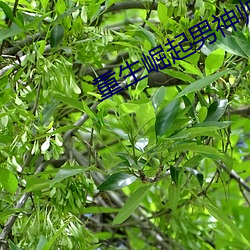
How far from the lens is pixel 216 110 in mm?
840

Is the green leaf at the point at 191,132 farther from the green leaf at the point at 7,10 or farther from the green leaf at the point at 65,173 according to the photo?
the green leaf at the point at 7,10

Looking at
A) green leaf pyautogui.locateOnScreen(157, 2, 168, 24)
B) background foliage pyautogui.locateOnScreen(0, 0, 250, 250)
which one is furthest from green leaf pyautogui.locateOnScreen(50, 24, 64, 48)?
green leaf pyautogui.locateOnScreen(157, 2, 168, 24)

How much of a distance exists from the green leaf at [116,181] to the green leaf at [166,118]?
0.25 ft

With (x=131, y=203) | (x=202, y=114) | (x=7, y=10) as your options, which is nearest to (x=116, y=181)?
(x=131, y=203)

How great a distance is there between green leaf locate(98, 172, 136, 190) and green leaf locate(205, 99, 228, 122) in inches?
5.2

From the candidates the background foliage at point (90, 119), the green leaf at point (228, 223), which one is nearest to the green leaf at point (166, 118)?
the background foliage at point (90, 119)

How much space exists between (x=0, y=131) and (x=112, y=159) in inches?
5.7

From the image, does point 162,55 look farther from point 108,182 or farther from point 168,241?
point 168,241

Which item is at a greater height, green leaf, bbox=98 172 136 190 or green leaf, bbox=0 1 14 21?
green leaf, bbox=0 1 14 21

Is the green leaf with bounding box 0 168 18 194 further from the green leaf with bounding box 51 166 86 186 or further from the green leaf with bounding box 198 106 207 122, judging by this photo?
the green leaf with bounding box 198 106 207 122

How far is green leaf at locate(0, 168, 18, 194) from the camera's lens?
77 cm

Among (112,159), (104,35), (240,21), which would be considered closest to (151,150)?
(112,159)

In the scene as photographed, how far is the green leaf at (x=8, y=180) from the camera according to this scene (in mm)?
773

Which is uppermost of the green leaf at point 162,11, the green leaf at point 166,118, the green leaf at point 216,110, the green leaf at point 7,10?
the green leaf at point 7,10
